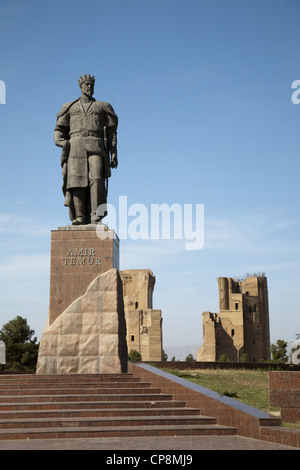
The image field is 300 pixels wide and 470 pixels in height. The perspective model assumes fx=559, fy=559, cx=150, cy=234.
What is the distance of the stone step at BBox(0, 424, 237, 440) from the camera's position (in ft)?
23.2

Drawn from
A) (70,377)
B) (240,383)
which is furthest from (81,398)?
(240,383)

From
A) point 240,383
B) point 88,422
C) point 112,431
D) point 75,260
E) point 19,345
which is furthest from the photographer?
point 19,345

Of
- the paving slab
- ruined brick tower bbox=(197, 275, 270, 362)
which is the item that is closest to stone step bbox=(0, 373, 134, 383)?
the paving slab

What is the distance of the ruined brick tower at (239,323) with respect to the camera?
217 ft

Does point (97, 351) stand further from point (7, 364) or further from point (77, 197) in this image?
point (7, 364)

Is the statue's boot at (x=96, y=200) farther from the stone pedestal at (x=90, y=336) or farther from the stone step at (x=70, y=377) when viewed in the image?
the stone step at (x=70, y=377)

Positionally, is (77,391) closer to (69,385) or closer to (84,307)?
(69,385)

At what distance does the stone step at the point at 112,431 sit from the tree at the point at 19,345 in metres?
21.2

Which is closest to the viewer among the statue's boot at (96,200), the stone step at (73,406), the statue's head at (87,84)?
the stone step at (73,406)

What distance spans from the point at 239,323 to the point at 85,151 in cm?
5905

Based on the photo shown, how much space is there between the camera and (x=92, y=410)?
26.0 ft

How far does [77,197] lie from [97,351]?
11.1ft

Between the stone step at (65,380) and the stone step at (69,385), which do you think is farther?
the stone step at (65,380)

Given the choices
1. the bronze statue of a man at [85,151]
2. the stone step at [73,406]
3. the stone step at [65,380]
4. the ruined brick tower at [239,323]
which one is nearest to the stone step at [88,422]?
the stone step at [73,406]
